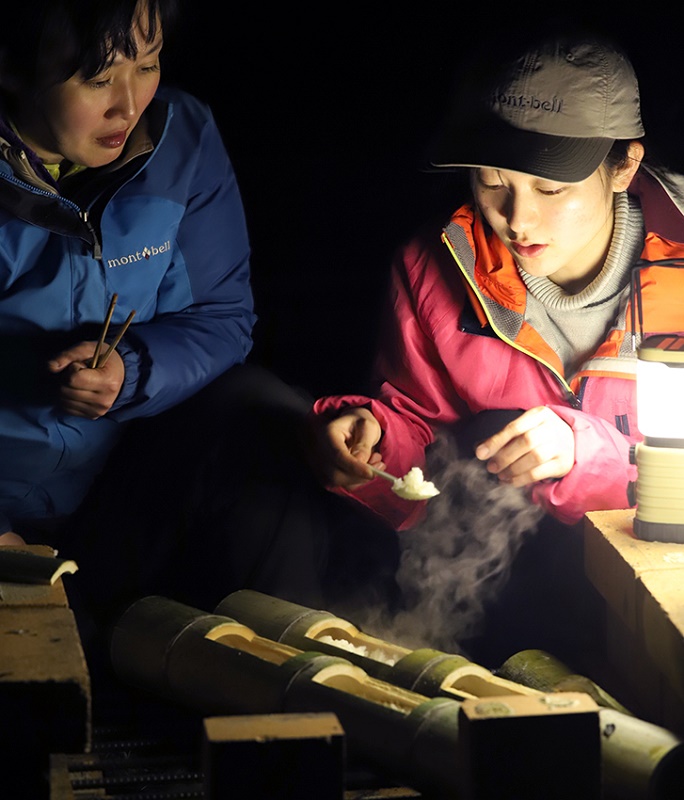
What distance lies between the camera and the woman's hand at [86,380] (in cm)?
285

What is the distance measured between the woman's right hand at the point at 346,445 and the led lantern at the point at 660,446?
71 cm

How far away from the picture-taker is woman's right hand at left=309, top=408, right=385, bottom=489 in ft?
9.61

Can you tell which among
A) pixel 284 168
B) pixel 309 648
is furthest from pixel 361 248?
pixel 309 648

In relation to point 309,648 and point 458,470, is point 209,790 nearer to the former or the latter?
point 309,648

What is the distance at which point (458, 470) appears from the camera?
331 cm

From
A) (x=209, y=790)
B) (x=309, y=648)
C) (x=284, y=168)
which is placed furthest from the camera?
(x=284, y=168)

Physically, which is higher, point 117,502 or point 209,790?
point 209,790

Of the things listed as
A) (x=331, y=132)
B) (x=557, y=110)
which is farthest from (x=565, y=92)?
(x=331, y=132)

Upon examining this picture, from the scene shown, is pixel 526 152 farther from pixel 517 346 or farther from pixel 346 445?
pixel 346 445

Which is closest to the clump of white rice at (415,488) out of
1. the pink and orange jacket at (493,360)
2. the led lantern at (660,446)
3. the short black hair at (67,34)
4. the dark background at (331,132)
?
the pink and orange jacket at (493,360)

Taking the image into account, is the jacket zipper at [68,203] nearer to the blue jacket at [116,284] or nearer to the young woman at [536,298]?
the blue jacket at [116,284]

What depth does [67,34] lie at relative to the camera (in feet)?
9.16

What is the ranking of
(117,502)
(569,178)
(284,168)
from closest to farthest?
(569,178) → (117,502) → (284,168)

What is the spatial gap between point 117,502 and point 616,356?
1.43 m
